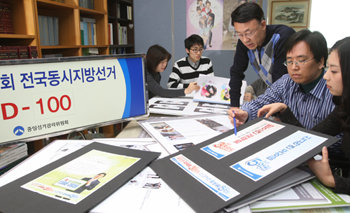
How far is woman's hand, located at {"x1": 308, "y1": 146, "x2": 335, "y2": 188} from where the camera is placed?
1.98ft

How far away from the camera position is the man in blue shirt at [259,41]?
1.46m

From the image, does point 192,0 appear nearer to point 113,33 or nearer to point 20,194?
point 113,33

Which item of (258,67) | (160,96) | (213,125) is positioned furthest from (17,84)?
(258,67)

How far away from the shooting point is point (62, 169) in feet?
2.24

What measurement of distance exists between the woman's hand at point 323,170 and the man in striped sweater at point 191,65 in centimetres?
202

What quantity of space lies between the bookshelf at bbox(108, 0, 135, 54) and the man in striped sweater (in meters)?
1.14

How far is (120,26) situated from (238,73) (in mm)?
2617

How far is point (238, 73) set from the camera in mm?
1743

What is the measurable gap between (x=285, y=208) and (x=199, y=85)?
4.30ft

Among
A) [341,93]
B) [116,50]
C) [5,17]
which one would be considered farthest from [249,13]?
[116,50]

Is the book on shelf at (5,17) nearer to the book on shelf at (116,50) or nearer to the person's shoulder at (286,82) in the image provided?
the book on shelf at (116,50)

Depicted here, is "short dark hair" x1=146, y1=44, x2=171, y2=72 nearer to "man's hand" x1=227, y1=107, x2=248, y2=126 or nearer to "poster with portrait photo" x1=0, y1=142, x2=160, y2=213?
"man's hand" x1=227, y1=107, x2=248, y2=126

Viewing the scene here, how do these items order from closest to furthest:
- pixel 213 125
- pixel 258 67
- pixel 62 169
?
pixel 62 169 < pixel 213 125 < pixel 258 67

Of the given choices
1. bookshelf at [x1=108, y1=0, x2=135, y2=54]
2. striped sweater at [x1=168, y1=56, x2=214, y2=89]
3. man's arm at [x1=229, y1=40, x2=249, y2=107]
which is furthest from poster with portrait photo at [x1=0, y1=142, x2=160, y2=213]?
bookshelf at [x1=108, y1=0, x2=135, y2=54]
